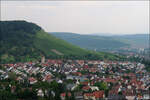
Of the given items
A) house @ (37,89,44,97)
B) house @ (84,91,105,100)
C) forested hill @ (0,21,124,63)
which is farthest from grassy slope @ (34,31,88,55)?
house @ (84,91,105,100)

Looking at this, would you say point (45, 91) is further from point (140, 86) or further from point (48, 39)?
point (48, 39)

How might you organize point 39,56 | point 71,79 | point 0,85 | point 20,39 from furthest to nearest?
point 20,39 → point 39,56 → point 71,79 → point 0,85

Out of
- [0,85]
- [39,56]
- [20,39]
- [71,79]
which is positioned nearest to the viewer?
[0,85]

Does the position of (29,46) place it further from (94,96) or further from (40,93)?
(94,96)

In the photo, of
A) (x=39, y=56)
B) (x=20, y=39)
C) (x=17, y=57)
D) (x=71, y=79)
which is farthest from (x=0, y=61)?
(x=71, y=79)

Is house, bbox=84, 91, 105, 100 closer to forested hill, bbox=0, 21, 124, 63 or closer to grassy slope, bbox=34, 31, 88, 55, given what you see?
forested hill, bbox=0, 21, 124, 63

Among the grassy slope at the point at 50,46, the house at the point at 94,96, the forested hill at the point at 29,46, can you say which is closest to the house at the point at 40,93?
the house at the point at 94,96

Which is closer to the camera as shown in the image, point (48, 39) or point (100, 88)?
point (100, 88)

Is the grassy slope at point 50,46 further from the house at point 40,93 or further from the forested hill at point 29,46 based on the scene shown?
the house at point 40,93

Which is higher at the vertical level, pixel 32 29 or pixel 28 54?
pixel 32 29
